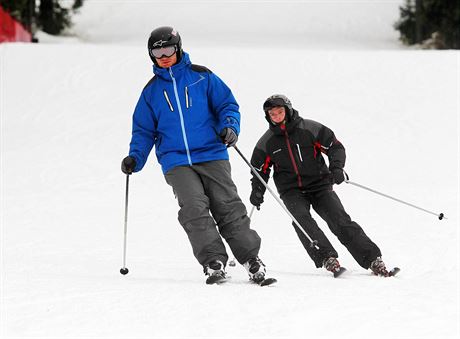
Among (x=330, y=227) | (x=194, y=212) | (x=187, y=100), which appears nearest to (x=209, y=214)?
(x=194, y=212)

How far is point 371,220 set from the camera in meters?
9.40

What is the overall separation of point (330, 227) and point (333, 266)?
461mm

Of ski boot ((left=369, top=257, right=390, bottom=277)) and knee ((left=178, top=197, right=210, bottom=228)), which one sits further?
ski boot ((left=369, top=257, right=390, bottom=277))

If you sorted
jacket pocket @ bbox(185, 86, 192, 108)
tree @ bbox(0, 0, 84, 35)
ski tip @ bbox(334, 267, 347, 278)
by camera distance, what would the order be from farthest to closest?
tree @ bbox(0, 0, 84, 35)
ski tip @ bbox(334, 267, 347, 278)
jacket pocket @ bbox(185, 86, 192, 108)

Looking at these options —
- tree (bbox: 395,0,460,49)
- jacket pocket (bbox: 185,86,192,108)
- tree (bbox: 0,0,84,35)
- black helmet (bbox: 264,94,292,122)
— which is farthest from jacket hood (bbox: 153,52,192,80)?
tree (bbox: 0,0,84,35)

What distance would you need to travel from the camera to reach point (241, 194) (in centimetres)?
1115

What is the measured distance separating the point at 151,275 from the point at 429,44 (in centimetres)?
3116

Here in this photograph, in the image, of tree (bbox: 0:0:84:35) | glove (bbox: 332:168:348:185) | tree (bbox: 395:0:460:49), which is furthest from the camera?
tree (bbox: 0:0:84:35)

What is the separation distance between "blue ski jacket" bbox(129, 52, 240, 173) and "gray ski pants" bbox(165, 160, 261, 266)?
9 cm

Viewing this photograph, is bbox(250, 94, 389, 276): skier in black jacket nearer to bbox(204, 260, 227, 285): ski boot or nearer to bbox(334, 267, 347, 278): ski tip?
bbox(334, 267, 347, 278): ski tip

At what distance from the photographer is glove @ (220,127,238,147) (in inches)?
207

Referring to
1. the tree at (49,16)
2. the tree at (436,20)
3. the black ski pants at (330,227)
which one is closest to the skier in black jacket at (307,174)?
the black ski pants at (330,227)

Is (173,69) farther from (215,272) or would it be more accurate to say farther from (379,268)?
(379,268)

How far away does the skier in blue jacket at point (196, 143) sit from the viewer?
529 centimetres
